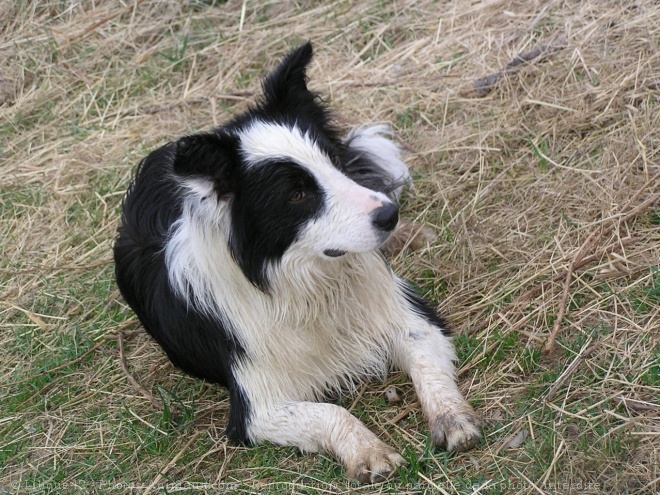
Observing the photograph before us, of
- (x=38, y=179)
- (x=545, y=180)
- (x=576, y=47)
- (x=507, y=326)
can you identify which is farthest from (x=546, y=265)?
(x=38, y=179)

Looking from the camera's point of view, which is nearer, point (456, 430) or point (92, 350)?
point (456, 430)

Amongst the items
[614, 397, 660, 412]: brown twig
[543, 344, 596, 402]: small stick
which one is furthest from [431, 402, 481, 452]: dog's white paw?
[614, 397, 660, 412]: brown twig

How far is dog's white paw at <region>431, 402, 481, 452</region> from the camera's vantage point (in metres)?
3.58

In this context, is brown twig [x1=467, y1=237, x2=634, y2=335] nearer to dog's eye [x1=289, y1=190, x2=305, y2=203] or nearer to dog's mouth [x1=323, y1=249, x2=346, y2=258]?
Answer: dog's mouth [x1=323, y1=249, x2=346, y2=258]

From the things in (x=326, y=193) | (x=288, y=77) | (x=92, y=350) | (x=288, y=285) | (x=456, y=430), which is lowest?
(x=456, y=430)

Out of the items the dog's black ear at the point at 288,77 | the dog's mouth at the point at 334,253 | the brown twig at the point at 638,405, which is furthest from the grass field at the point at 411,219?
the dog's black ear at the point at 288,77

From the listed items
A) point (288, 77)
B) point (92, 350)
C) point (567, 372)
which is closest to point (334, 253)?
point (288, 77)

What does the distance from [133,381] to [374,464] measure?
1651 millimetres

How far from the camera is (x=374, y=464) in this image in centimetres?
357

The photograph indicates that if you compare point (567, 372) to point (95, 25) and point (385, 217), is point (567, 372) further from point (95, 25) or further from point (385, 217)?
point (95, 25)

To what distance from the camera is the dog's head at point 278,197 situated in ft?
11.4

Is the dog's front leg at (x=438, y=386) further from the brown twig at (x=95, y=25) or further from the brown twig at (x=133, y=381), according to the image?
the brown twig at (x=95, y=25)

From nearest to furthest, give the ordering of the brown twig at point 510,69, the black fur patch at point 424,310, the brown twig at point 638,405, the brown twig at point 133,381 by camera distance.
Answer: the brown twig at point 638,405 → the black fur patch at point 424,310 → the brown twig at point 133,381 → the brown twig at point 510,69

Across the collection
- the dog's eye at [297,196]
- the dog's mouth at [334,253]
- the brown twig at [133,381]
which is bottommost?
the brown twig at [133,381]
